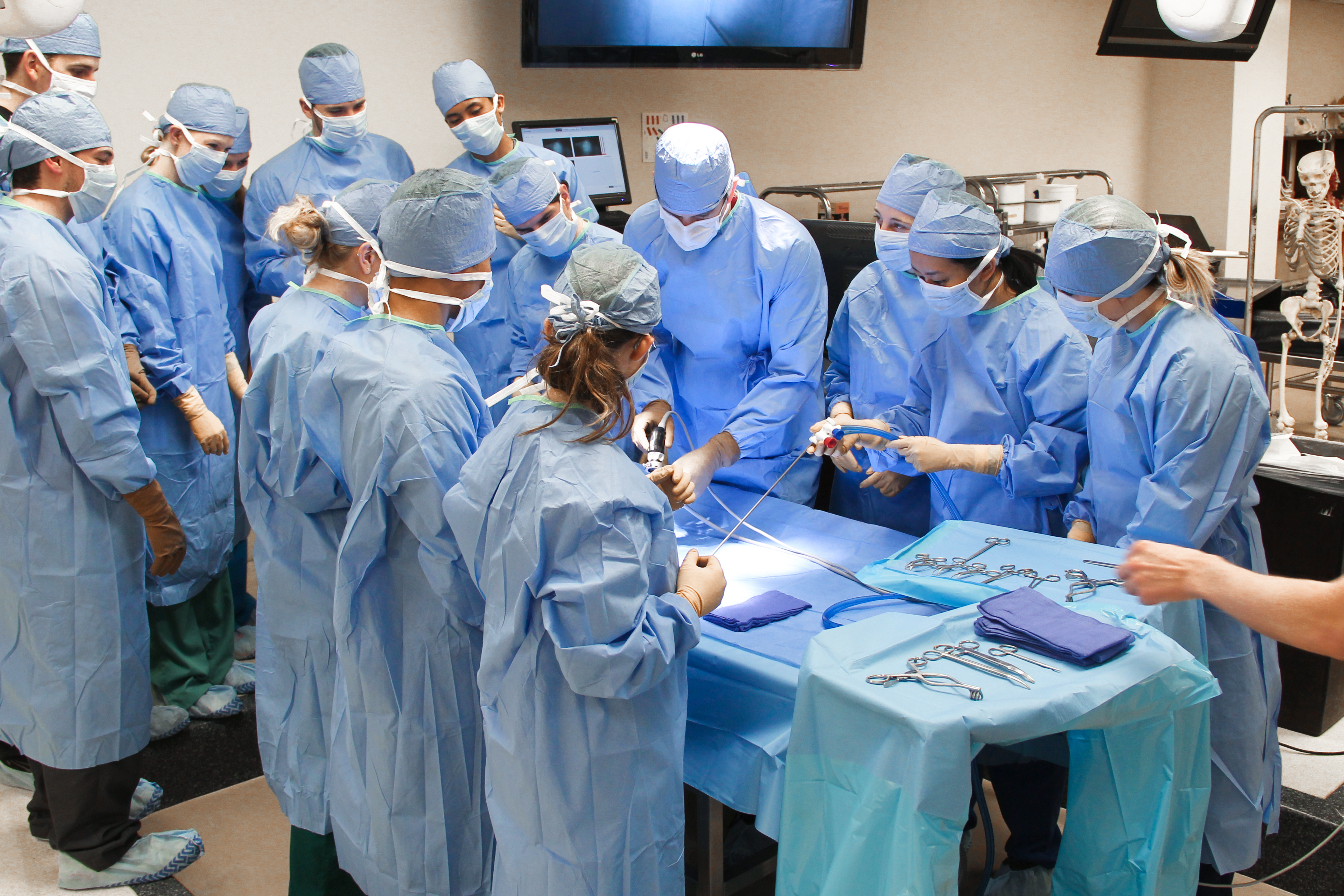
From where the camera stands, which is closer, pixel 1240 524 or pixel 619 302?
pixel 619 302

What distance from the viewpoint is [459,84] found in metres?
3.42

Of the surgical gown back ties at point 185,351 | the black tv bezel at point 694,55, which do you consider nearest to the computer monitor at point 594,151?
the black tv bezel at point 694,55

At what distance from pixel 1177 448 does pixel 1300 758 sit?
1428 mm

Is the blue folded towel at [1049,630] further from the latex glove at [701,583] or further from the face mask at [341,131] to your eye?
the face mask at [341,131]

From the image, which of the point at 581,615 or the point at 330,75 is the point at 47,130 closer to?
the point at 330,75

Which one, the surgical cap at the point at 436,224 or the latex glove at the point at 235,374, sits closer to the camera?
the surgical cap at the point at 436,224

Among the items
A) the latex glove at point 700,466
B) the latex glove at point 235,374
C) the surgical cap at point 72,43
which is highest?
the surgical cap at point 72,43

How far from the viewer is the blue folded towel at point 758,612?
75.2 inches

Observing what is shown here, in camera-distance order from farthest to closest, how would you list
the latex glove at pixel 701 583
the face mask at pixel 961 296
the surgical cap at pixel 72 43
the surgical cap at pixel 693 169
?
the surgical cap at pixel 72 43
the surgical cap at pixel 693 169
the face mask at pixel 961 296
the latex glove at pixel 701 583

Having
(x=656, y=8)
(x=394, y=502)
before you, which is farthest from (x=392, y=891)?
(x=656, y=8)

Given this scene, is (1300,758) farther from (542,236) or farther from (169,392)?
(169,392)

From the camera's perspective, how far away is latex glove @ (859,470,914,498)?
2.63m

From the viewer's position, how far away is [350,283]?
2180 mm

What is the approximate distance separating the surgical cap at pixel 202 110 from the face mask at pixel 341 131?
0.31 metres
